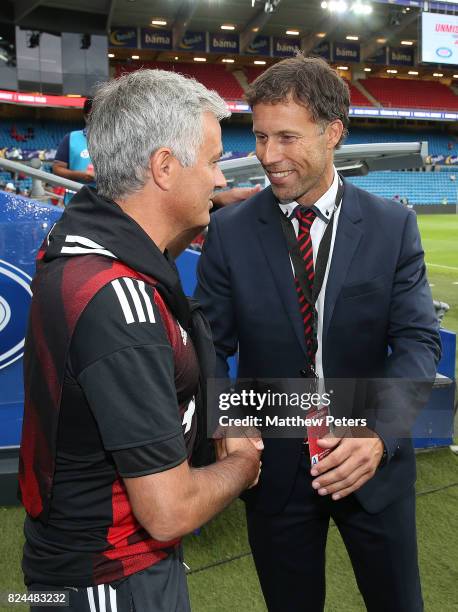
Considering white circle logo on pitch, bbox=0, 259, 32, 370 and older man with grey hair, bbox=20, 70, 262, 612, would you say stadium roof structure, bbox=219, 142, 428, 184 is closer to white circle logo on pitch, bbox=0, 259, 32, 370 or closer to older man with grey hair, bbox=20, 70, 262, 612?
white circle logo on pitch, bbox=0, 259, 32, 370

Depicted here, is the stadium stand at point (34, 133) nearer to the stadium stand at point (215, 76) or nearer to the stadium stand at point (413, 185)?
the stadium stand at point (215, 76)

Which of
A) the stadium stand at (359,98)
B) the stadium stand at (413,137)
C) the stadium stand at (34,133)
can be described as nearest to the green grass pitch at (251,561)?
the stadium stand at (34,133)

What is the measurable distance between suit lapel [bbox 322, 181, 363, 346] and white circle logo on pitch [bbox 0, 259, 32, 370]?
1658 mm

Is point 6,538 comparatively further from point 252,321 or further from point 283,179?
point 283,179

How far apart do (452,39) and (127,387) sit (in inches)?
1181

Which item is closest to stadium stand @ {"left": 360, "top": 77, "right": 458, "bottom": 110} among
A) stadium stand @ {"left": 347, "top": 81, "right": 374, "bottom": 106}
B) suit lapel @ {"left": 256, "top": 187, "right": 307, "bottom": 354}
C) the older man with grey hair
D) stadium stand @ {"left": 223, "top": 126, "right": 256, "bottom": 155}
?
stadium stand @ {"left": 347, "top": 81, "right": 374, "bottom": 106}

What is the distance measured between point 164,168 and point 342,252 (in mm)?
617

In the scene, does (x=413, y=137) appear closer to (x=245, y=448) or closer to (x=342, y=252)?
(x=342, y=252)

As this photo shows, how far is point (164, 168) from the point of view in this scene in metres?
1.12

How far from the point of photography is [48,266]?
103cm

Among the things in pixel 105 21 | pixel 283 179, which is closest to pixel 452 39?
pixel 105 21

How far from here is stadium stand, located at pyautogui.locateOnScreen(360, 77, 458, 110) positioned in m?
35.9

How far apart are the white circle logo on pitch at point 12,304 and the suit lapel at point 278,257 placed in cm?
147

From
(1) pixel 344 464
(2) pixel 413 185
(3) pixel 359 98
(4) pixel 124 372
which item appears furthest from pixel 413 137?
(4) pixel 124 372
